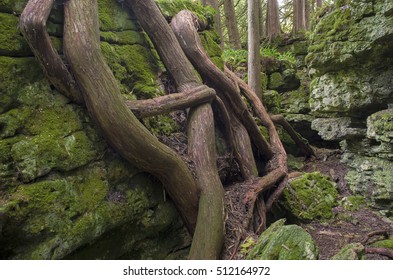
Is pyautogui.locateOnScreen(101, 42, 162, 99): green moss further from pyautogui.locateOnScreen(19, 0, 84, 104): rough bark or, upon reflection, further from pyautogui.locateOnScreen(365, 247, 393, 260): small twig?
pyautogui.locateOnScreen(365, 247, 393, 260): small twig

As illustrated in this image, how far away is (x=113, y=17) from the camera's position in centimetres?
383

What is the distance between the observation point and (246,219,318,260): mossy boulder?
256 cm

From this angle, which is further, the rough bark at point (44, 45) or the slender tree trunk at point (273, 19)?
the slender tree trunk at point (273, 19)

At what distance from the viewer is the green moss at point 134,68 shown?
365cm

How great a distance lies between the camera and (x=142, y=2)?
395cm

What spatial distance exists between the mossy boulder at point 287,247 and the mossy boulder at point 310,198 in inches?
80.7

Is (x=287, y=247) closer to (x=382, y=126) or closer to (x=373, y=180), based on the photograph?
(x=382, y=126)

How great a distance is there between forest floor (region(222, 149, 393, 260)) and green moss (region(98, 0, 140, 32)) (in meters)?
2.62

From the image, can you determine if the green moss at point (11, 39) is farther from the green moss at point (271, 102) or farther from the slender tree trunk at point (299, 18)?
the slender tree trunk at point (299, 18)

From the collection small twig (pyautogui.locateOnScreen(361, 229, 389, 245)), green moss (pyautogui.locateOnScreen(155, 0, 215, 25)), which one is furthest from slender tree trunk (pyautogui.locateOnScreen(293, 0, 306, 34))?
small twig (pyautogui.locateOnScreen(361, 229, 389, 245))

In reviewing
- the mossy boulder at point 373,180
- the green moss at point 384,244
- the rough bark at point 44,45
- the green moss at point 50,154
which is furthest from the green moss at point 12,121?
the mossy boulder at point 373,180
